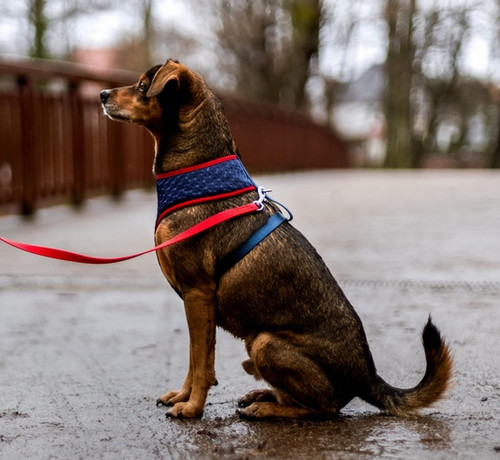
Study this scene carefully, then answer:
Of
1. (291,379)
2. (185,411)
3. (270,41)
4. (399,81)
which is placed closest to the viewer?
(291,379)

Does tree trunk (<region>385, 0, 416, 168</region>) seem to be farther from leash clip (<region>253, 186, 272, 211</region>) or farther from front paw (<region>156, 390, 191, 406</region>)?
front paw (<region>156, 390, 191, 406</region>)

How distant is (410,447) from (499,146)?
39123 millimetres

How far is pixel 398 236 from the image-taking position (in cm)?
853

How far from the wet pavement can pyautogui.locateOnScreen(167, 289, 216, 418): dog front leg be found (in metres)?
0.08

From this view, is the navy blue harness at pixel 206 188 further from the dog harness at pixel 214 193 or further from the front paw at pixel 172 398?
the front paw at pixel 172 398

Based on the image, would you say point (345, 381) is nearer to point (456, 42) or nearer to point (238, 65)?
point (238, 65)

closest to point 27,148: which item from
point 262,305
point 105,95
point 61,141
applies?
point 61,141

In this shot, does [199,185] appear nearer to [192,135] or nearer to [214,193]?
[214,193]

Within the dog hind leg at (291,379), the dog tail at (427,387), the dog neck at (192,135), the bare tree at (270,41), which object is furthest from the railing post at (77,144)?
the bare tree at (270,41)

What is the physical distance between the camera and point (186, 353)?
13.5 feet

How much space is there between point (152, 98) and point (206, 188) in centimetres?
43

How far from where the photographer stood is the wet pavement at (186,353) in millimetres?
2826

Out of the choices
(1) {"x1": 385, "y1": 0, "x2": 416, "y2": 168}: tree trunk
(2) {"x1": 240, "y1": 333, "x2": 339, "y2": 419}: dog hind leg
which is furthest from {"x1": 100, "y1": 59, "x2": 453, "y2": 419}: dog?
(1) {"x1": 385, "y1": 0, "x2": 416, "y2": 168}: tree trunk

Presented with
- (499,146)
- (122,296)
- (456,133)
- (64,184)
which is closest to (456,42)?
(499,146)
